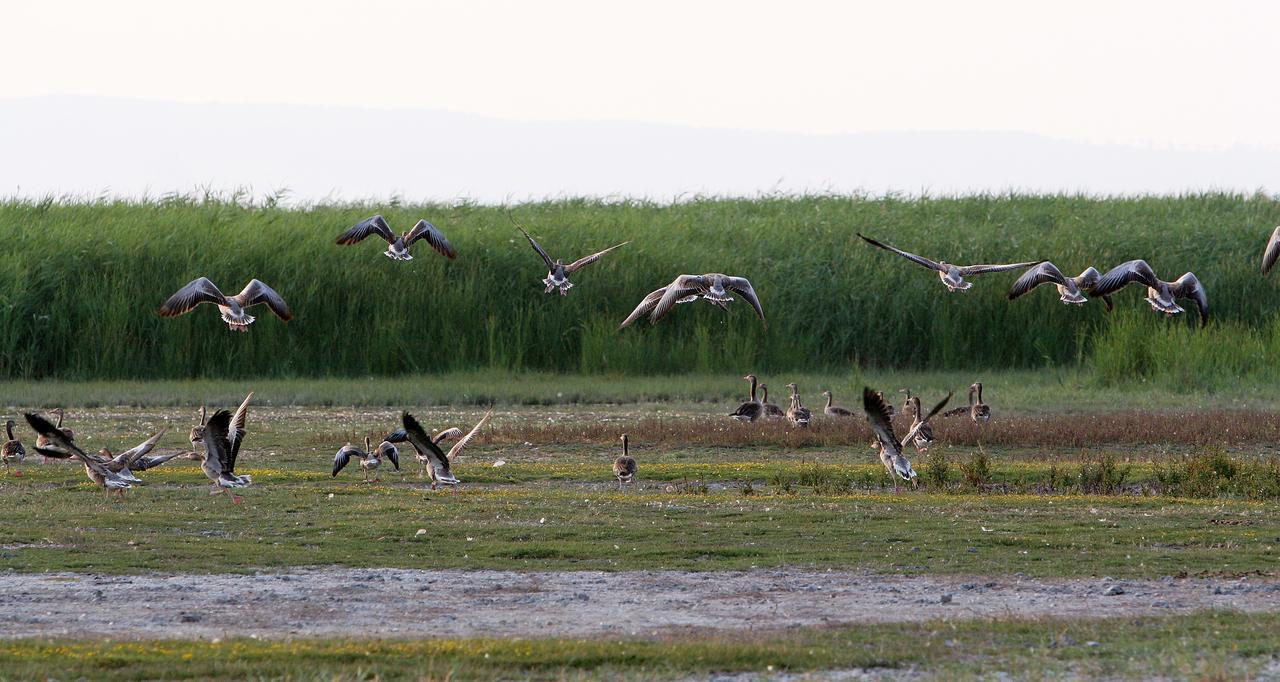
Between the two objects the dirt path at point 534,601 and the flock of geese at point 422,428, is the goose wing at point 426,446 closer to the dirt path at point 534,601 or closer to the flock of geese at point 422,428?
the flock of geese at point 422,428

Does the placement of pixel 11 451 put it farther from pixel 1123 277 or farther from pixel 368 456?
pixel 1123 277

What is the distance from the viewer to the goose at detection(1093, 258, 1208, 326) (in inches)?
843

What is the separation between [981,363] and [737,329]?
17.1ft

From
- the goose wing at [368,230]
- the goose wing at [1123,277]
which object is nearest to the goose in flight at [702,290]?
the goose wing at [368,230]

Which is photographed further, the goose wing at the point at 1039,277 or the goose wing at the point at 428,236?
the goose wing at the point at 428,236

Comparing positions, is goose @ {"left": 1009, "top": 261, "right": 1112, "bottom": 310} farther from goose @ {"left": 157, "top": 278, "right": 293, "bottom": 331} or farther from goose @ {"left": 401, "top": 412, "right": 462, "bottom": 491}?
goose @ {"left": 157, "top": 278, "right": 293, "bottom": 331}

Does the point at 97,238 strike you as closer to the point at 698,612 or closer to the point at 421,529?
the point at 421,529

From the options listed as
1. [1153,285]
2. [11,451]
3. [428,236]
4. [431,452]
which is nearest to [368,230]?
[428,236]

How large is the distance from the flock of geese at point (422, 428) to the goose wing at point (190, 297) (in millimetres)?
12

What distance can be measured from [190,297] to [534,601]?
10588 millimetres

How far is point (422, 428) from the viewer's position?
56.7 ft

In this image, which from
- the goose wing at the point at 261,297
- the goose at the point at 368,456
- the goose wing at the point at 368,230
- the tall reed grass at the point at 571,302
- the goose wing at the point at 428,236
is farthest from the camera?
the tall reed grass at the point at 571,302

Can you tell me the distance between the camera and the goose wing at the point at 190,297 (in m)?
20.3

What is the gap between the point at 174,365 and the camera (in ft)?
115
